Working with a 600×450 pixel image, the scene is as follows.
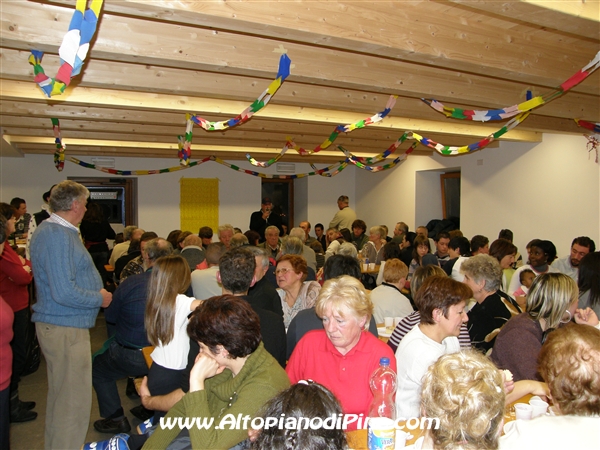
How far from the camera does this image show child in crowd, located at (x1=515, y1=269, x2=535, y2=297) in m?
5.02

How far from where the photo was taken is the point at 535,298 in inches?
117

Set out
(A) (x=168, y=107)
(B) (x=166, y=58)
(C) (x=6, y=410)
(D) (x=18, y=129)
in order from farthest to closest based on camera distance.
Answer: (D) (x=18, y=129) → (A) (x=168, y=107) → (B) (x=166, y=58) → (C) (x=6, y=410)

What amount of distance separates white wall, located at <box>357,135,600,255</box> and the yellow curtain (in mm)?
4764

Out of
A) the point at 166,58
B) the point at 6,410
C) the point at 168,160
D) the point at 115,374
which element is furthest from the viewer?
the point at 168,160

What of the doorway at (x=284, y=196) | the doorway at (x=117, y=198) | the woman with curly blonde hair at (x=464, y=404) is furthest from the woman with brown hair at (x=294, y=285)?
the doorway at (x=284, y=196)

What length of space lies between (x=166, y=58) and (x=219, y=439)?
2.62 meters

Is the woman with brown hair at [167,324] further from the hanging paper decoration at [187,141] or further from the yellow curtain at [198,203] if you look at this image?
the yellow curtain at [198,203]

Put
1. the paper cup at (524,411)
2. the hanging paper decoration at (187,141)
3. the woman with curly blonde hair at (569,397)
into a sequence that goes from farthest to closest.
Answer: the hanging paper decoration at (187,141), the paper cup at (524,411), the woman with curly blonde hair at (569,397)

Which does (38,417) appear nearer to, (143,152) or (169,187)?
(143,152)

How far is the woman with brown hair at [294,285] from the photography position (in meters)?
4.14

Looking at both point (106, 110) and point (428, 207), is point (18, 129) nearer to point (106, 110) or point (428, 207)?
point (106, 110)

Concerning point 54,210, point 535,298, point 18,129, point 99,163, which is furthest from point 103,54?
point 99,163

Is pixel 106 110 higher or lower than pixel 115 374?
higher

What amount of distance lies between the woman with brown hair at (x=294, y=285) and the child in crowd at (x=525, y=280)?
2.22 metres
